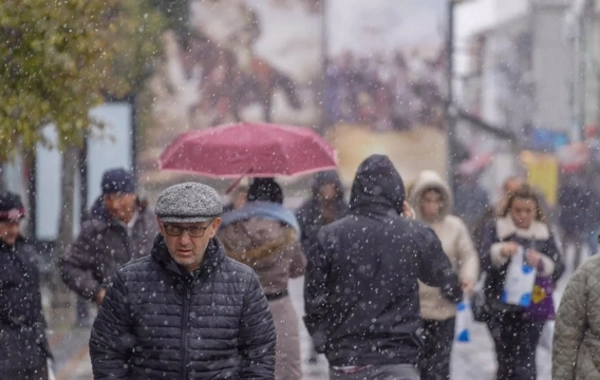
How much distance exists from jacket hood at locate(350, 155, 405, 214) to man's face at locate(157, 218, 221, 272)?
2209 millimetres

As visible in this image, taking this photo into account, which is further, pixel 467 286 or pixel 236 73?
pixel 236 73

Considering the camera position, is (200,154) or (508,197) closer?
(200,154)

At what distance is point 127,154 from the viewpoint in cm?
1856

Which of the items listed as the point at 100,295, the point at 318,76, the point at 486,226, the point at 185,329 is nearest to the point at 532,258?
the point at 486,226

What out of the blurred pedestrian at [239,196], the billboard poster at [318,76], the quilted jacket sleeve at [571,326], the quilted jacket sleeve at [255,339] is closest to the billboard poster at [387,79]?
the billboard poster at [318,76]

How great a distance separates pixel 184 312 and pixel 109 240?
3.48 meters

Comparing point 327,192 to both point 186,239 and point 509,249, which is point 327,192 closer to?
point 509,249

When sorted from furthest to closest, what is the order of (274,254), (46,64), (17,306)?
(46,64)
(274,254)
(17,306)

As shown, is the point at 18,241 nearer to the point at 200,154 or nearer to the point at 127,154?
the point at 200,154

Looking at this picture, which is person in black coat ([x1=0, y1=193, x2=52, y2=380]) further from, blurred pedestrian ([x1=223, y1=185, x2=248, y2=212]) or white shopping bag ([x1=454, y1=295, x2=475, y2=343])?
white shopping bag ([x1=454, y1=295, x2=475, y2=343])

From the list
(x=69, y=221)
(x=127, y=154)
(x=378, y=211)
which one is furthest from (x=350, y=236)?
(x=127, y=154)

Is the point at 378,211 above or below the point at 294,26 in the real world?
below

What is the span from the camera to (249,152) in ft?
28.0

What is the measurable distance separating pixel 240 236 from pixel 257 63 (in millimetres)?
29866
